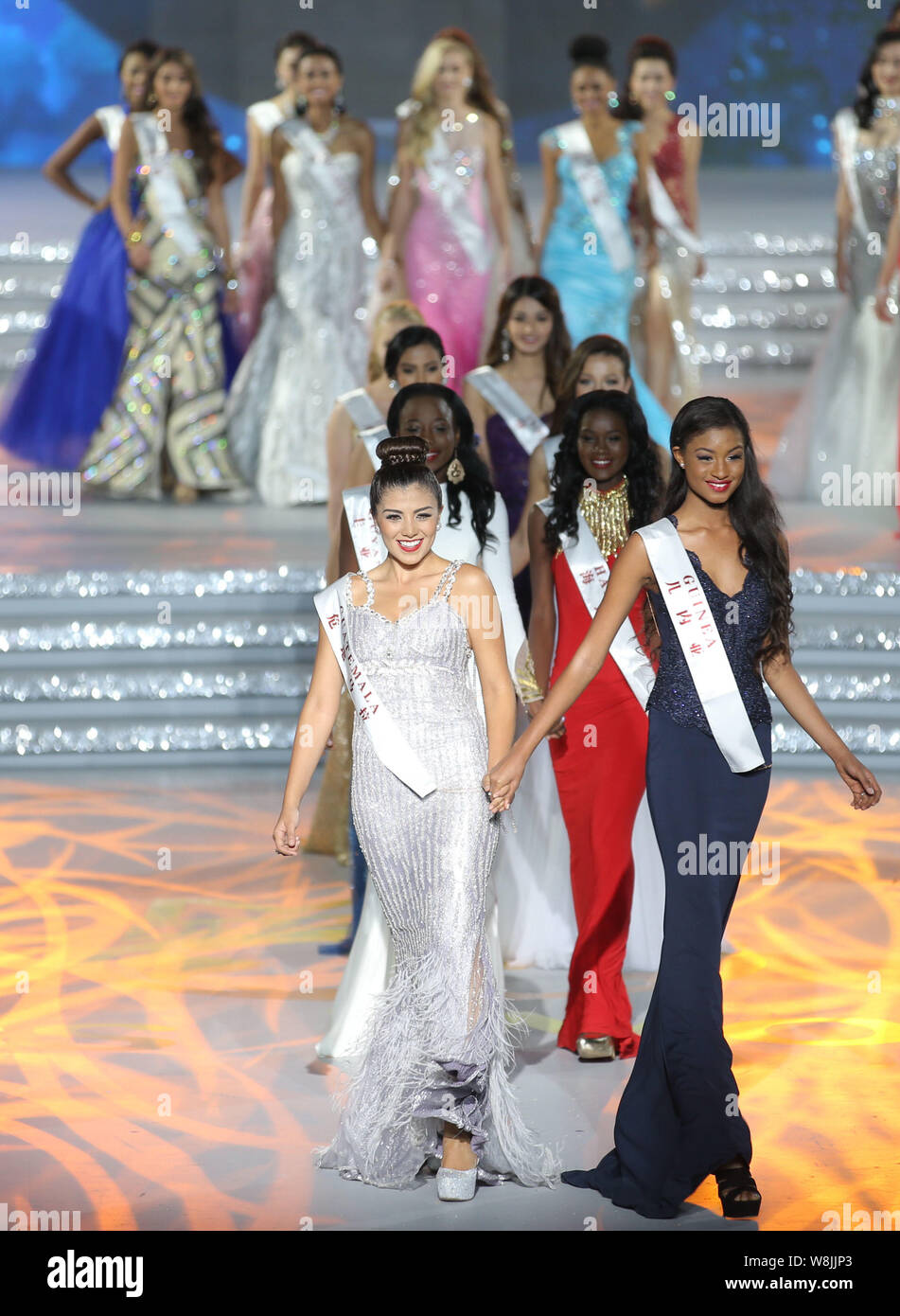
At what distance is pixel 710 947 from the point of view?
3301 millimetres

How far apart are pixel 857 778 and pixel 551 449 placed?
1.36m

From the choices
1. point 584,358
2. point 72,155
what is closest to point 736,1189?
point 584,358

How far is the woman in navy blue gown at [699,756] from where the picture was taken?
3293mm

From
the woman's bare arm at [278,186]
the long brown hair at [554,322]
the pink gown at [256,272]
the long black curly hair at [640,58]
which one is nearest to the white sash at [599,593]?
the long brown hair at [554,322]

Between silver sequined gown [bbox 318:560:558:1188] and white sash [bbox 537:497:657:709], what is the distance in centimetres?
78

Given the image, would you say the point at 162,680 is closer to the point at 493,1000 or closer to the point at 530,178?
the point at 493,1000

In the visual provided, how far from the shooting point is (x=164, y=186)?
840cm

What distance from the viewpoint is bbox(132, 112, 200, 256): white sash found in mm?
8336

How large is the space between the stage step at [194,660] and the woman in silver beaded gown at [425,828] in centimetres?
317

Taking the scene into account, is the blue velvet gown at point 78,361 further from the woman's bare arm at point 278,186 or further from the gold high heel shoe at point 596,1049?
the gold high heel shoe at point 596,1049

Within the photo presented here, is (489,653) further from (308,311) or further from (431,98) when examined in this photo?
(308,311)

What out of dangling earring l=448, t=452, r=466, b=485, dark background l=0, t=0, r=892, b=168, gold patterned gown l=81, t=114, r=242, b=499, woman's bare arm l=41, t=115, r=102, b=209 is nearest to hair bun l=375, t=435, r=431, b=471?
dangling earring l=448, t=452, r=466, b=485

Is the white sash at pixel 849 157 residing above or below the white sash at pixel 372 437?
above
